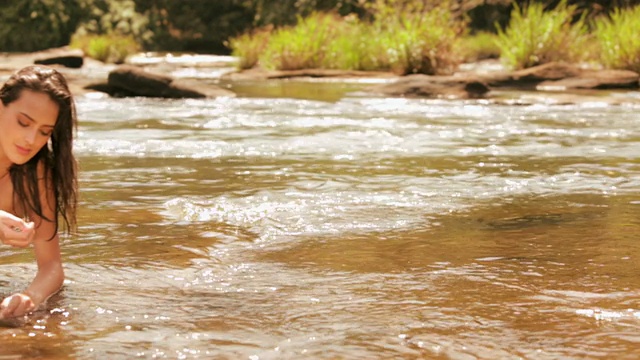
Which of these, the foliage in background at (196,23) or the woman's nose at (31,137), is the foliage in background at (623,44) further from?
the foliage in background at (196,23)

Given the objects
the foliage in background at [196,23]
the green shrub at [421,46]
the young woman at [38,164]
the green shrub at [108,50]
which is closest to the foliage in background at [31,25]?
the foliage in background at [196,23]

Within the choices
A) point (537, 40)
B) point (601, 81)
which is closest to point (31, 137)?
point (601, 81)

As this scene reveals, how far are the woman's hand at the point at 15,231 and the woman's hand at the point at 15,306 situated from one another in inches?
6.8

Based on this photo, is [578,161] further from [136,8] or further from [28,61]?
[136,8]

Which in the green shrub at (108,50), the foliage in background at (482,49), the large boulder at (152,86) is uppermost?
the large boulder at (152,86)

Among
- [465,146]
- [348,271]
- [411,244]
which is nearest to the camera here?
[348,271]

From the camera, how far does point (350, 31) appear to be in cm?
1928

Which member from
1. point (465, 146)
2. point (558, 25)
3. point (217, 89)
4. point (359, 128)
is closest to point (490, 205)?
point (465, 146)

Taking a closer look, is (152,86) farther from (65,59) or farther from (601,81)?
(65,59)

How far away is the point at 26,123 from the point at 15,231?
0.46 m

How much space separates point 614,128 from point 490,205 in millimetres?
4395

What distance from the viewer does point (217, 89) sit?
13.2 m

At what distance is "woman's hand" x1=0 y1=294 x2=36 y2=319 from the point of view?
2.71 metres

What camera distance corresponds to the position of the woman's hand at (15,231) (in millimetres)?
2625
